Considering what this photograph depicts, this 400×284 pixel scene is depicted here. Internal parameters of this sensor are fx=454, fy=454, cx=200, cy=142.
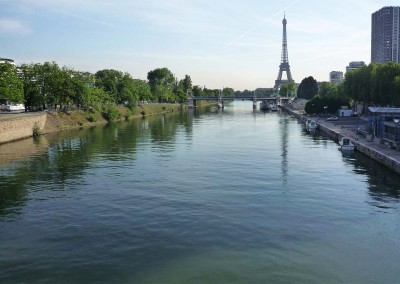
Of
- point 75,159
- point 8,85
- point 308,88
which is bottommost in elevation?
point 75,159

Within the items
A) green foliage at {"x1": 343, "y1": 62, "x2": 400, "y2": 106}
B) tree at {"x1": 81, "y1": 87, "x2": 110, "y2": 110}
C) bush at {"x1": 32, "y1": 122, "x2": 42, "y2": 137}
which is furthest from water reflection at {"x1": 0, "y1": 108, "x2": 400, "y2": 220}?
tree at {"x1": 81, "y1": 87, "x2": 110, "y2": 110}

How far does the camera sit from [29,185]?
3359cm

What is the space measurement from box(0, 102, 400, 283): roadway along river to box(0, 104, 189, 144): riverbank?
1577cm

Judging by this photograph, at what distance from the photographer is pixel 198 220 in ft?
80.5

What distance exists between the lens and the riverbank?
60719 mm

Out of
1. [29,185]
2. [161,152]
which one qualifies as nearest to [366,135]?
[161,152]

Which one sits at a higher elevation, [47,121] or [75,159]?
[47,121]

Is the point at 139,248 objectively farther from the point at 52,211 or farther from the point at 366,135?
the point at 366,135

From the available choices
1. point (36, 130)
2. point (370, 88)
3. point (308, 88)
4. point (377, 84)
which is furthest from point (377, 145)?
point (308, 88)

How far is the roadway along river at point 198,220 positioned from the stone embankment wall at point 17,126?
47.1ft

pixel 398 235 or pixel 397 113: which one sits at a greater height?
pixel 397 113

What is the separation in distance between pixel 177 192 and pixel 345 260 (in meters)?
14.2

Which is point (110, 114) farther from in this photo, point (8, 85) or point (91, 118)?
point (8, 85)

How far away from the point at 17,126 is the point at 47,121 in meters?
15.5
